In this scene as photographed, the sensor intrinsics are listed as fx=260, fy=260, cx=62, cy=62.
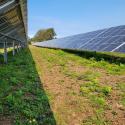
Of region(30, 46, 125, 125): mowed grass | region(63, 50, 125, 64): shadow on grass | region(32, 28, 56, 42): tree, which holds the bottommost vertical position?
region(30, 46, 125, 125): mowed grass

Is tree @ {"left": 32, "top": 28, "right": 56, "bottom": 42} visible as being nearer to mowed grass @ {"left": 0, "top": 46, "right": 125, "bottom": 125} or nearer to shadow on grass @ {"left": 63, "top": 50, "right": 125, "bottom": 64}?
shadow on grass @ {"left": 63, "top": 50, "right": 125, "bottom": 64}

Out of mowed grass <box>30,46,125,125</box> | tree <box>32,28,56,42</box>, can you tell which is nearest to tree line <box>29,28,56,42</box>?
tree <box>32,28,56,42</box>

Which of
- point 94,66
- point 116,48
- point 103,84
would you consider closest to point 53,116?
point 103,84

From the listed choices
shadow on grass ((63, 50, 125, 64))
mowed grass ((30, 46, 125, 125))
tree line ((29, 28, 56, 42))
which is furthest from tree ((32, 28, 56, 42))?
mowed grass ((30, 46, 125, 125))

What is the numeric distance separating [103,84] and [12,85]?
9.63 ft

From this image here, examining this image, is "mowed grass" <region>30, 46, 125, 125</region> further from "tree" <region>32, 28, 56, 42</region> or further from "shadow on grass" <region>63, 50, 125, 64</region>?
"tree" <region>32, 28, 56, 42</region>

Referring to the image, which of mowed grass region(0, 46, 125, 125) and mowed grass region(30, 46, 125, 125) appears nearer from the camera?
mowed grass region(0, 46, 125, 125)

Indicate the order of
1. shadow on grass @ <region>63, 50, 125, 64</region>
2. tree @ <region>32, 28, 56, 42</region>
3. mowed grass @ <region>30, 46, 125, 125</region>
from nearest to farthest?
mowed grass @ <region>30, 46, 125, 125</region>
shadow on grass @ <region>63, 50, 125, 64</region>
tree @ <region>32, 28, 56, 42</region>

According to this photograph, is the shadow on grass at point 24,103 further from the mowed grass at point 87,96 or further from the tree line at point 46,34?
the tree line at point 46,34

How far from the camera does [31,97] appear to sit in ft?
22.4

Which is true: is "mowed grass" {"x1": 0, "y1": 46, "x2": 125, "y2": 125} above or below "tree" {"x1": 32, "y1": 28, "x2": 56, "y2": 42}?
below

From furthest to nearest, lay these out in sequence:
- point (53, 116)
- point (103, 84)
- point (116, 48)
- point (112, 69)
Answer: point (116, 48) → point (112, 69) → point (103, 84) → point (53, 116)

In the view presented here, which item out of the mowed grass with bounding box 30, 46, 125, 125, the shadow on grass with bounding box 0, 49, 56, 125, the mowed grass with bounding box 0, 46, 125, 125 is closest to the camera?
the shadow on grass with bounding box 0, 49, 56, 125

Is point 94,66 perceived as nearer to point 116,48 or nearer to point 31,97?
point 116,48
